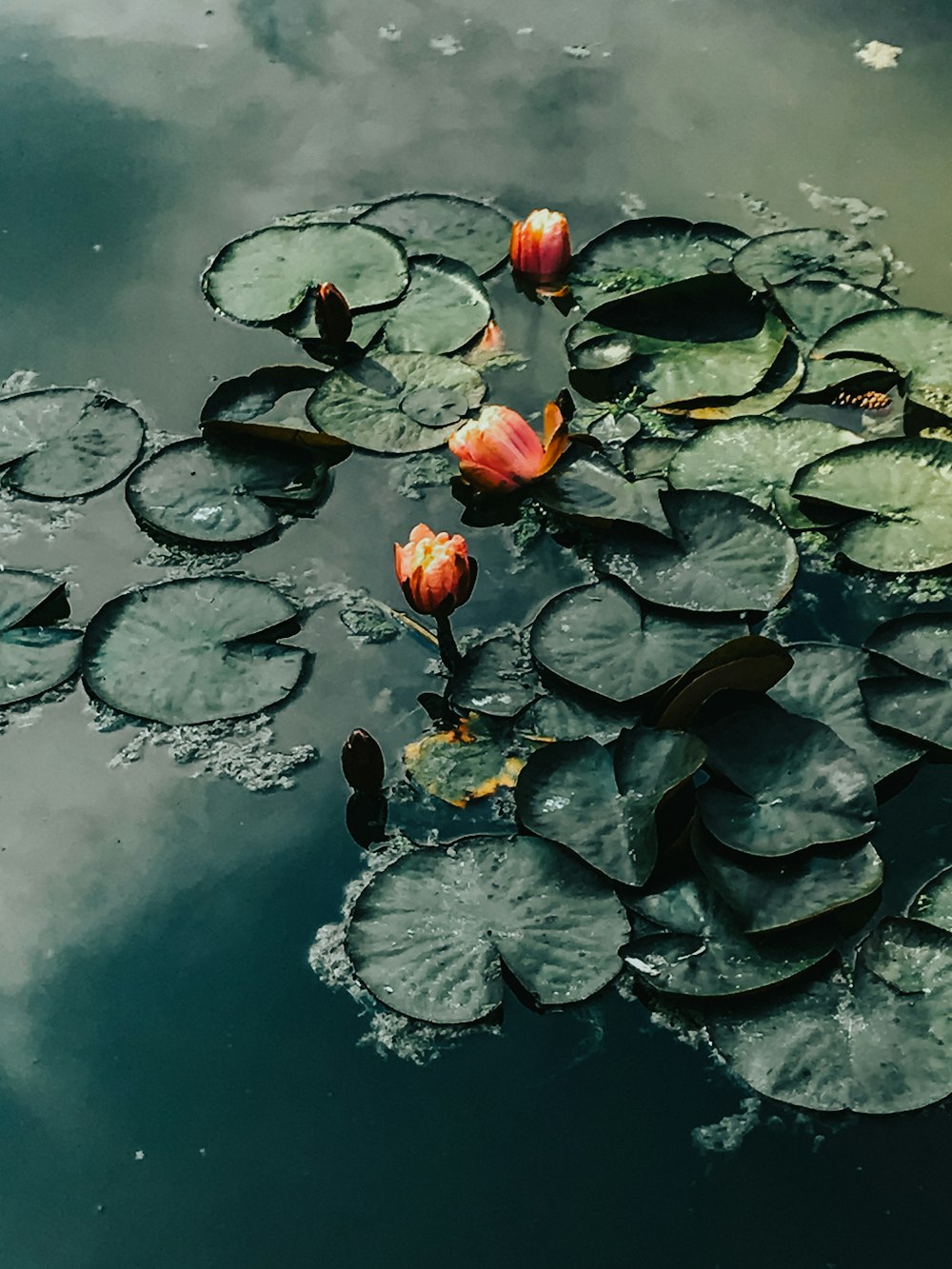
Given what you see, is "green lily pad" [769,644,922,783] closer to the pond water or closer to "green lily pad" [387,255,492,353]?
the pond water

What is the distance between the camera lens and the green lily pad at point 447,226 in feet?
10.5

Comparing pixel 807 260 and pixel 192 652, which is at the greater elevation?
pixel 807 260

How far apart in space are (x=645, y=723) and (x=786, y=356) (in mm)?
1068

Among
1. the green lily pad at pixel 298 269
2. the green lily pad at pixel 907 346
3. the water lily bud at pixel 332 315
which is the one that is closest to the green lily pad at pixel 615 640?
the green lily pad at pixel 907 346

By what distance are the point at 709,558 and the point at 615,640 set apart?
271 millimetres

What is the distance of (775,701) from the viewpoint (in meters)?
2.24

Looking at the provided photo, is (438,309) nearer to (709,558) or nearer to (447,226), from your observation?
(447,226)

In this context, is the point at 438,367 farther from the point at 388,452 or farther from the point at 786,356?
the point at 786,356

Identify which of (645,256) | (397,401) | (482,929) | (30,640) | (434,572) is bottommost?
(30,640)

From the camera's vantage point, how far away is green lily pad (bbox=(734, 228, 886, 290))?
303 cm

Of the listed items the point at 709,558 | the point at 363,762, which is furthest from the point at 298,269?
the point at 363,762

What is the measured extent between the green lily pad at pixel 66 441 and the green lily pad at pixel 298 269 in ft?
1.42

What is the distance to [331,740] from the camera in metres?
2.33

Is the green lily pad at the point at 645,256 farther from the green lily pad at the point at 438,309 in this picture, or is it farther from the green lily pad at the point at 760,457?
the green lily pad at the point at 760,457
